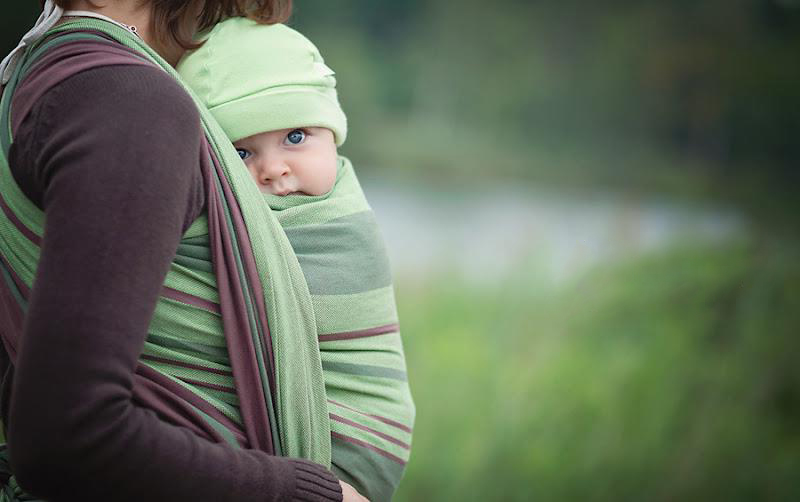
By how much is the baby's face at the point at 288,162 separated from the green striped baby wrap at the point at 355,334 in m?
0.02

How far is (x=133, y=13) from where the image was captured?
102 cm

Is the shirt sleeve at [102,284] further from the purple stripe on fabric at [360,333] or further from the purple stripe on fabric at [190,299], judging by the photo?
the purple stripe on fabric at [360,333]

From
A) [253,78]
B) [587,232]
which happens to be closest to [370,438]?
[253,78]

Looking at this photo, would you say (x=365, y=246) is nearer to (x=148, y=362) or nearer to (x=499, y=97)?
(x=148, y=362)

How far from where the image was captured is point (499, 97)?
4770 millimetres

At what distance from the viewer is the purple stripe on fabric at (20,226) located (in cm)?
88

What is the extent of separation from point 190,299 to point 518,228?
3879 millimetres

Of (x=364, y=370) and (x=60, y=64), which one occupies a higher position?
(x=60, y=64)

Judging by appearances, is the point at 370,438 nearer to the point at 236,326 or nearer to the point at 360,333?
the point at 360,333

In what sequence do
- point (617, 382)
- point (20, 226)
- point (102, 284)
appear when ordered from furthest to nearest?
point (617, 382), point (20, 226), point (102, 284)

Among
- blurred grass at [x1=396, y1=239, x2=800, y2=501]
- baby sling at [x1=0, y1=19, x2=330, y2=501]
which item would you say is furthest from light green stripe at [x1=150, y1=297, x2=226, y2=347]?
blurred grass at [x1=396, y1=239, x2=800, y2=501]

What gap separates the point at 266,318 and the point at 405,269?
351 cm

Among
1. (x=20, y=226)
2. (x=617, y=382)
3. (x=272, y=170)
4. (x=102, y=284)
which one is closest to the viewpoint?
(x=102, y=284)

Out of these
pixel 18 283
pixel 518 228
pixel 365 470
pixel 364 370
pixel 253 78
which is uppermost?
pixel 253 78
